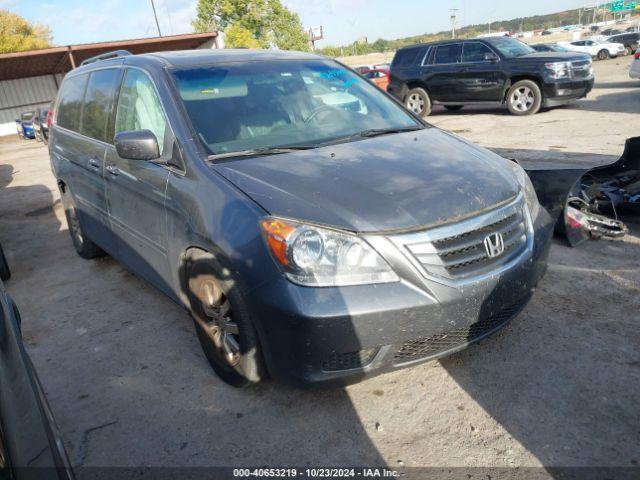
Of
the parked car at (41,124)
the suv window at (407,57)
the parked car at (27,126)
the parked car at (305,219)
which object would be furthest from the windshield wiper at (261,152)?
the parked car at (27,126)

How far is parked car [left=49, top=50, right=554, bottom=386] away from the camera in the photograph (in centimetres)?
218

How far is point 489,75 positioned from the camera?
12055mm

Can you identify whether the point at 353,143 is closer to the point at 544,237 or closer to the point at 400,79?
the point at 544,237

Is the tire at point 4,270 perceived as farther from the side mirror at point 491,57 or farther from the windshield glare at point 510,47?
the windshield glare at point 510,47

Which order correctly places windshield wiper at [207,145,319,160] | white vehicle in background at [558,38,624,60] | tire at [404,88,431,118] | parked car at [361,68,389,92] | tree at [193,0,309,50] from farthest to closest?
tree at [193,0,309,50] → white vehicle in background at [558,38,624,60] → parked car at [361,68,389,92] → tire at [404,88,431,118] → windshield wiper at [207,145,319,160]

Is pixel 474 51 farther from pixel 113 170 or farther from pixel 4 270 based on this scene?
pixel 4 270

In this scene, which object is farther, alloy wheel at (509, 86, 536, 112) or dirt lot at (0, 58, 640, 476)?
alloy wheel at (509, 86, 536, 112)

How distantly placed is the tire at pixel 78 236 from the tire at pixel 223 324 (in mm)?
2459

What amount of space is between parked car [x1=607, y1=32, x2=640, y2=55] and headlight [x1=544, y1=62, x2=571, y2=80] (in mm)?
26440

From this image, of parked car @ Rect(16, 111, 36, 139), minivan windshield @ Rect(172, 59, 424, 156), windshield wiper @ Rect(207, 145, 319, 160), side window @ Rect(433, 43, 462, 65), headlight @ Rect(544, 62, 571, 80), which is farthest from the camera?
parked car @ Rect(16, 111, 36, 139)

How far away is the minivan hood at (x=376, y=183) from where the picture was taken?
2.27m

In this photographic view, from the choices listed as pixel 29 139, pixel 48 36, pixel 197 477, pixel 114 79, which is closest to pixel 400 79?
pixel 114 79

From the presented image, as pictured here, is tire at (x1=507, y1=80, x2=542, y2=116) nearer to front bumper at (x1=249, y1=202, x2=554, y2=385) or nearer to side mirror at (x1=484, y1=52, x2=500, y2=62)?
side mirror at (x1=484, y1=52, x2=500, y2=62)

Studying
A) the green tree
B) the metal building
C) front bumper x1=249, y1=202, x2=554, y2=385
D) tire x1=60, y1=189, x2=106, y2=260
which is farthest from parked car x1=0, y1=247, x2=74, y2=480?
the green tree
